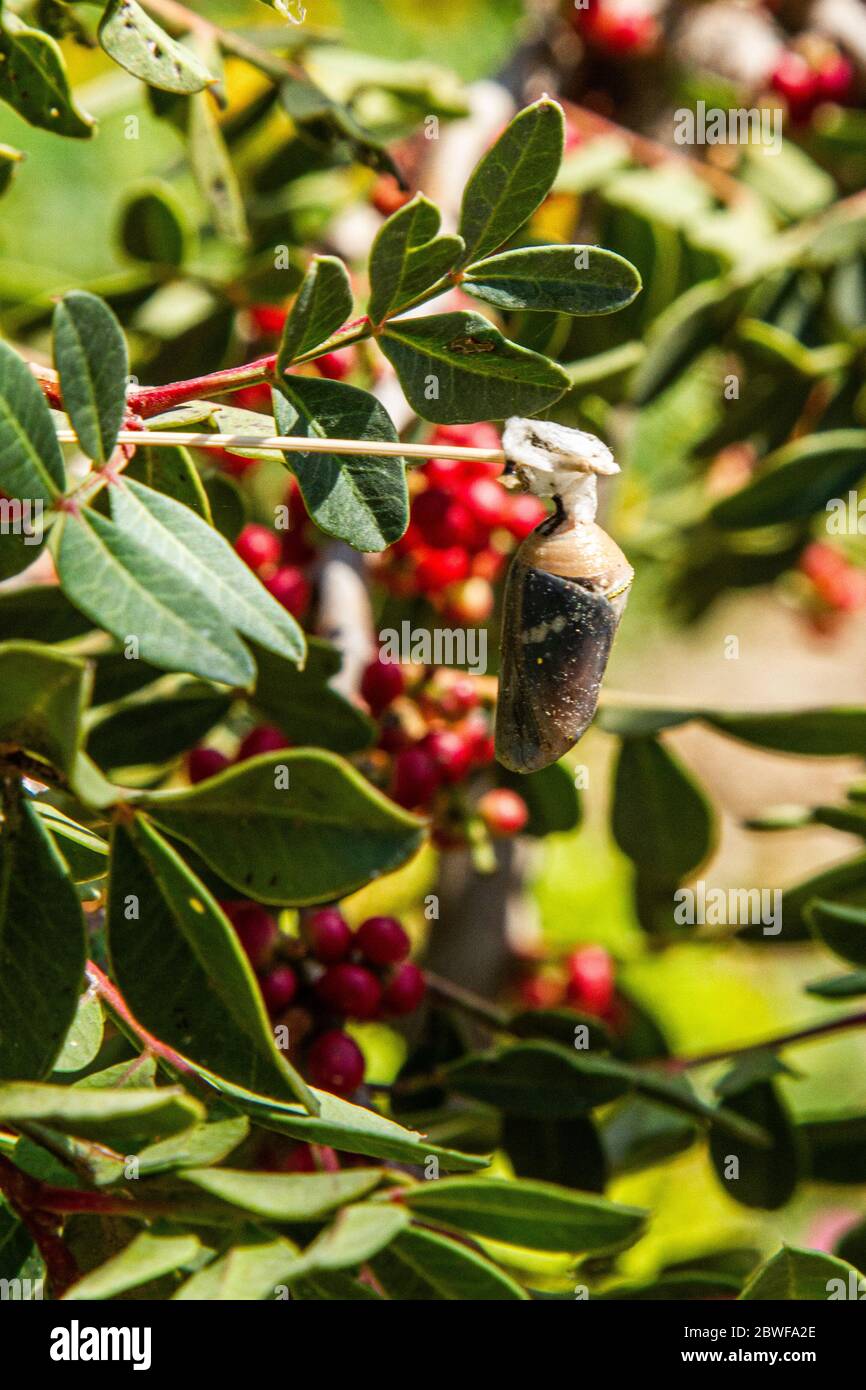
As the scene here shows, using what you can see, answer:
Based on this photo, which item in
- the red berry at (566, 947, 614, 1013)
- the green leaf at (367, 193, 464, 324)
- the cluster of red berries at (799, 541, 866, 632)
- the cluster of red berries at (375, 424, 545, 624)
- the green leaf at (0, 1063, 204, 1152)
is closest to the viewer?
the green leaf at (0, 1063, 204, 1152)

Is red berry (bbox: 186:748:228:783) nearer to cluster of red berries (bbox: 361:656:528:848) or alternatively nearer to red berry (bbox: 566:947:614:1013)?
cluster of red berries (bbox: 361:656:528:848)

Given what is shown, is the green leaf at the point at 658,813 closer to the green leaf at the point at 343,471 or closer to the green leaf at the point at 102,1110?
the green leaf at the point at 343,471

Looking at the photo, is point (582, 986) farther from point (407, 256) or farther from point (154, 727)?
point (407, 256)

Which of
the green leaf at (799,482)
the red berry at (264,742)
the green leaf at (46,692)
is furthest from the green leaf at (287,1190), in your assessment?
the green leaf at (799,482)

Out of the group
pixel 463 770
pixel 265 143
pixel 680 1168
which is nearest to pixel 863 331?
pixel 463 770

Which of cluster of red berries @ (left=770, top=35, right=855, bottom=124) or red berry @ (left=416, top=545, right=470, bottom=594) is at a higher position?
cluster of red berries @ (left=770, top=35, right=855, bottom=124)

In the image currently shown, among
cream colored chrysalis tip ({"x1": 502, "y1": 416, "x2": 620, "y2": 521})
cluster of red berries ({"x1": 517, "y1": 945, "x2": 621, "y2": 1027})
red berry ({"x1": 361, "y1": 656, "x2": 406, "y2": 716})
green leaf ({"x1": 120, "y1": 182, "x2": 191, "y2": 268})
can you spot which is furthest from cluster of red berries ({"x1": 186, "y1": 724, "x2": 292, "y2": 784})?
cluster of red berries ({"x1": 517, "y1": 945, "x2": 621, "y2": 1027})

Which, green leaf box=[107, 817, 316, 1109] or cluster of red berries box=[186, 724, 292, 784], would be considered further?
cluster of red berries box=[186, 724, 292, 784]

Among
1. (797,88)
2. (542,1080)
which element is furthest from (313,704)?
(797,88)
